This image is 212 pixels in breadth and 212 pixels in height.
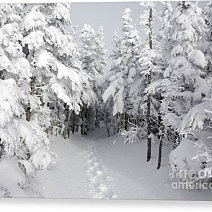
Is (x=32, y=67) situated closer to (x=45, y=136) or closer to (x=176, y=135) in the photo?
(x=45, y=136)

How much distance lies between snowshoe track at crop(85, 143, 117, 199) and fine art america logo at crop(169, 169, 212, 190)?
1472 millimetres

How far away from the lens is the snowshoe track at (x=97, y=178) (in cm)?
865

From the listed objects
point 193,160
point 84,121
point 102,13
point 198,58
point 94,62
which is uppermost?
point 102,13

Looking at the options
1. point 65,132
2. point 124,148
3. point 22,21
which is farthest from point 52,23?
point 124,148

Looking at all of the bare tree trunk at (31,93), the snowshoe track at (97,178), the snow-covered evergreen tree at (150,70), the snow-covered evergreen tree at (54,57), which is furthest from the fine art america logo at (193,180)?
the bare tree trunk at (31,93)

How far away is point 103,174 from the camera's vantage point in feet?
31.8

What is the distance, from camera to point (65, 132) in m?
10.7

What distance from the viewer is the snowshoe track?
28.4ft

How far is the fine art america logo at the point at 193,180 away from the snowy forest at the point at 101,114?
2 cm

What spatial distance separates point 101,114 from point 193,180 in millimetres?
4125

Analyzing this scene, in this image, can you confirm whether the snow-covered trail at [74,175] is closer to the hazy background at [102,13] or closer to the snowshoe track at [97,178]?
the snowshoe track at [97,178]

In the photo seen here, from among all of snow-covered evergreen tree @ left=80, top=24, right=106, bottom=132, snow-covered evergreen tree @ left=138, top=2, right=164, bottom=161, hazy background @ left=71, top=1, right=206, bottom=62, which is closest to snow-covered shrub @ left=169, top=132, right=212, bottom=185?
snow-covered evergreen tree @ left=138, top=2, right=164, bottom=161

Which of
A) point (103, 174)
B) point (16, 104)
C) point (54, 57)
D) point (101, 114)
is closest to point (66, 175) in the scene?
point (103, 174)

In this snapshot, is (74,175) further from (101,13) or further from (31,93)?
(101,13)
